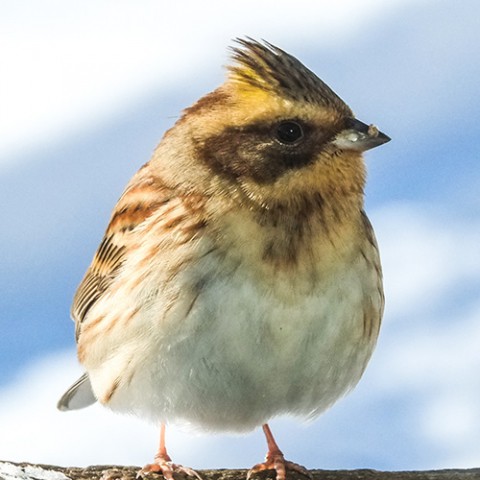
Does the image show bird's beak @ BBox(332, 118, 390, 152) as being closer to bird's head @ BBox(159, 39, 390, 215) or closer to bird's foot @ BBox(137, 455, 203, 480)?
bird's head @ BBox(159, 39, 390, 215)

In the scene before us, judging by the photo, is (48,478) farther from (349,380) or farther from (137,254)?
(349,380)

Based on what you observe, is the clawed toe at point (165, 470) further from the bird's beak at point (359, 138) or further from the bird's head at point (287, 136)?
the bird's beak at point (359, 138)

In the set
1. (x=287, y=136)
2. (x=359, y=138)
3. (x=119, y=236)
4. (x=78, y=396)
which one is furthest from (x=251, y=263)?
(x=78, y=396)

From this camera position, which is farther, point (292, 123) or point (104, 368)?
point (104, 368)

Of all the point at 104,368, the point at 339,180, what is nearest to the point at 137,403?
the point at 104,368

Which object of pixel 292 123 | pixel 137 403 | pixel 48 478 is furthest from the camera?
pixel 137 403

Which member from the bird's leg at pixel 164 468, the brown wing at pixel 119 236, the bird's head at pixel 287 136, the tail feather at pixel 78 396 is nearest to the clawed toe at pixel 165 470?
the bird's leg at pixel 164 468
